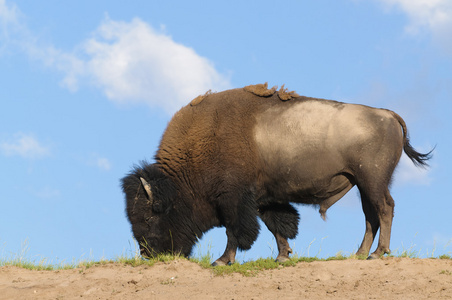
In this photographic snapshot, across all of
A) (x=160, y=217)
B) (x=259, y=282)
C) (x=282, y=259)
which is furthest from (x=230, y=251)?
(x=160, y=217)

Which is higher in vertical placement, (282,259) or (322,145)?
(322,145)

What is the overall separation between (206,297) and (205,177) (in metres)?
2.22

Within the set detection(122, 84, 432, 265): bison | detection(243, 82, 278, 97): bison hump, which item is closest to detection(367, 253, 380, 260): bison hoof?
detection(122, 84, 432, 265): bison

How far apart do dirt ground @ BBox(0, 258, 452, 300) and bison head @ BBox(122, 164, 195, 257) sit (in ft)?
2.11

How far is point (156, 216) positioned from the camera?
9859mm

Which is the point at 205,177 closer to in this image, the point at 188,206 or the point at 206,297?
the point at 188,206

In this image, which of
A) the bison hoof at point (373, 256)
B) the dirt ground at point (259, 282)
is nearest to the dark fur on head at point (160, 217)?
the dirt ground at point (259, 282)

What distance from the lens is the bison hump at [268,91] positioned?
9.85 meters

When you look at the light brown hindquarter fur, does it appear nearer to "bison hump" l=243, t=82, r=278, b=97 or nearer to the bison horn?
"bison hump" l=243, t=82, r=278, b=97

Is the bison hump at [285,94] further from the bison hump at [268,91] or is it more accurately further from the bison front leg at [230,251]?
the bison front leg at [230,251]

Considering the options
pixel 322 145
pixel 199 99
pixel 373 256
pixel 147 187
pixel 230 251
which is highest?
pixel 199 99

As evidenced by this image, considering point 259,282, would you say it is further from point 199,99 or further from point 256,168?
point 199,99

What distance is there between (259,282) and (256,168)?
1915mm

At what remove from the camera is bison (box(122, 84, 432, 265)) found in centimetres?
934
